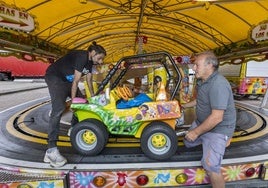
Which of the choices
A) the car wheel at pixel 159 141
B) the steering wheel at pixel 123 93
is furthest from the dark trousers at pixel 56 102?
the car wheel at pixel 159 141

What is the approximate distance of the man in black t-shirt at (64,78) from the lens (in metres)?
3.02

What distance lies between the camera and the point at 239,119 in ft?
16.6

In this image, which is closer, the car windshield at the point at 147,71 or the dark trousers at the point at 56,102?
the dark trousers at the point at 56,102

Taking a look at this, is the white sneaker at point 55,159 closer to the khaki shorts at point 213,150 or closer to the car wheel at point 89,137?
the car wheel at point 89,137

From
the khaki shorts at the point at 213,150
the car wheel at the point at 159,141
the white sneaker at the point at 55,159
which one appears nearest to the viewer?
the khaki shorts at the point at 213,150

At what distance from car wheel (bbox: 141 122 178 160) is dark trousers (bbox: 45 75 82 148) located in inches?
40.1

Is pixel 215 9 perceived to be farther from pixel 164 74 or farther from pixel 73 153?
pixel 73 153

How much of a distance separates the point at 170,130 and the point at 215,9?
6986 mm

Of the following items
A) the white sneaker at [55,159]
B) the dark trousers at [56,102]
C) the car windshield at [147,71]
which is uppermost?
the car windshield at [147,71]

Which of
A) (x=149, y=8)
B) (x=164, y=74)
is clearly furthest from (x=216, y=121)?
(x=149, y=8)

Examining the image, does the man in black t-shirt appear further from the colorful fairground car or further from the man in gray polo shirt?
the man in gray polo shirt

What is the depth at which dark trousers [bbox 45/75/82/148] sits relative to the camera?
300 cm

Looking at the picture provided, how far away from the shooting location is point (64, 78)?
333 centimetres

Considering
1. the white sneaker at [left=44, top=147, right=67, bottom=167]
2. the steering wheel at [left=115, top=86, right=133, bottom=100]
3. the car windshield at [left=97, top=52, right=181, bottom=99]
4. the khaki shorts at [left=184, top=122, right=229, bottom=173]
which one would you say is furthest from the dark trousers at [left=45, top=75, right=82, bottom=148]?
the khaki shorts at [left=184, top=122, right=229, bottom=173]
